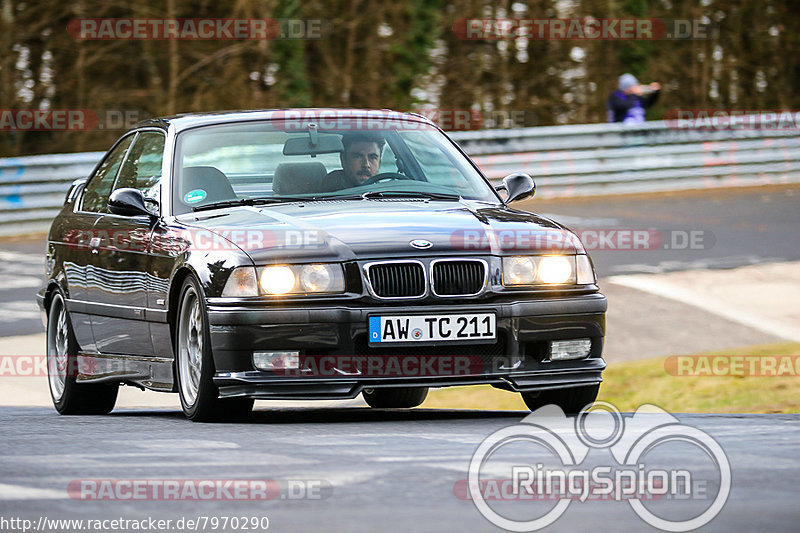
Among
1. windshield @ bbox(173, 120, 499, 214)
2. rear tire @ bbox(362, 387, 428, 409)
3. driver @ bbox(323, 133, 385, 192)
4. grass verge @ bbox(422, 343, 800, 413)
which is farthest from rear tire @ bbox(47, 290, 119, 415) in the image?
grass verge @ bbox(422, 343, 800, 413)

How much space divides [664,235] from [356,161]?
10383 mm

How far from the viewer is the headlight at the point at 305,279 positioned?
24.5ft

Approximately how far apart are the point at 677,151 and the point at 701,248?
5.89 metres

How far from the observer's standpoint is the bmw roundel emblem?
24.7 ft

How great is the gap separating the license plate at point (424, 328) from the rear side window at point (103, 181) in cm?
269

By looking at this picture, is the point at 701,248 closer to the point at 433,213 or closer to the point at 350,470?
the point at 433,213

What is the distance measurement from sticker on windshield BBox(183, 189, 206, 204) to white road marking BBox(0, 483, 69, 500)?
3177 mm

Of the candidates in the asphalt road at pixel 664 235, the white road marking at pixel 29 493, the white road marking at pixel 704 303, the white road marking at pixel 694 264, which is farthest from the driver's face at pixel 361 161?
the white road marking at pixel 694 264

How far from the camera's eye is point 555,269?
25.6 feet

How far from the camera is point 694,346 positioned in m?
12.8

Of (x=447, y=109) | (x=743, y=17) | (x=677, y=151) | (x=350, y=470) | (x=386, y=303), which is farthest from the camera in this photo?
(x=743, y=17)

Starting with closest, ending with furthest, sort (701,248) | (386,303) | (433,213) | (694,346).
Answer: (386,303) < (433,213) < (694,346) < (701,248)

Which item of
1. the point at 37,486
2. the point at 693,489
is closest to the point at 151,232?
the point at 37,486

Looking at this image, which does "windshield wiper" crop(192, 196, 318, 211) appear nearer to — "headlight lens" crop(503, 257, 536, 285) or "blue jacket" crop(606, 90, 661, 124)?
"headlight lens" crop(503, 257, 536, 285)
